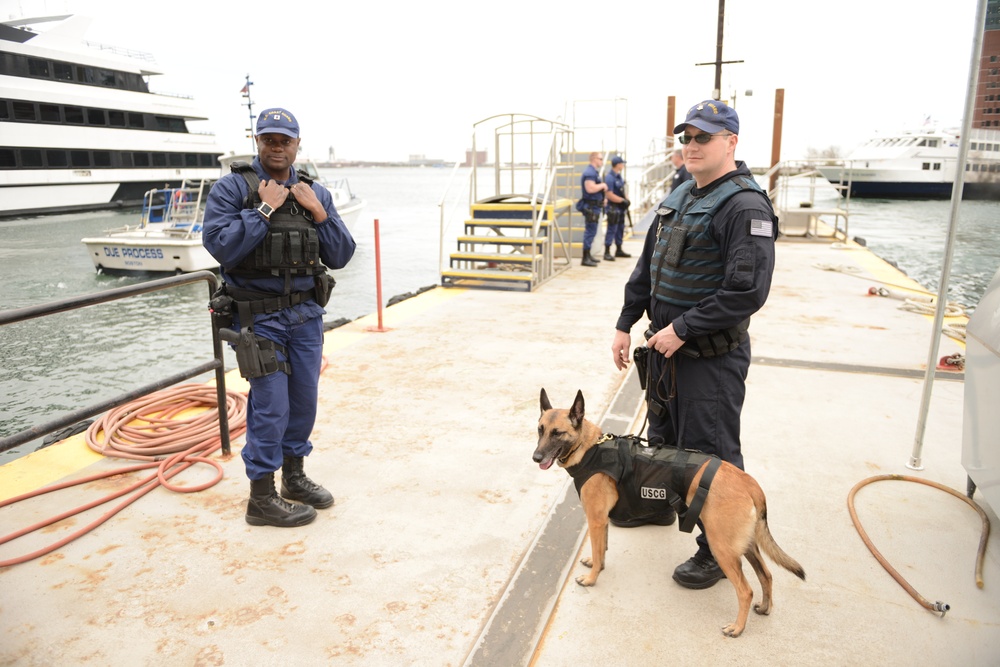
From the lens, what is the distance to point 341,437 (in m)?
3.81

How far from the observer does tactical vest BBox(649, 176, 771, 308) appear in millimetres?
2303

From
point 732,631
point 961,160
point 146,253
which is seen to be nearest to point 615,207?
point 961,160

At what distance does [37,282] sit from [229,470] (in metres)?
12.0

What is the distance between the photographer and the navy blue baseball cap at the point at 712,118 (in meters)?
2.23

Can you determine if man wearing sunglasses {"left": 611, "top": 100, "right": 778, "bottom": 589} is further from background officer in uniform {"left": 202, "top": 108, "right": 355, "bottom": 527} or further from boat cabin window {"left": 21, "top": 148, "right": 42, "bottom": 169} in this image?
boat cabin window {"left": 21, "top": 148, "right": 42, "bottom": 169}

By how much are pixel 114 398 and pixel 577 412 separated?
2169 millimetres

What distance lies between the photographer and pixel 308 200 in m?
2.67

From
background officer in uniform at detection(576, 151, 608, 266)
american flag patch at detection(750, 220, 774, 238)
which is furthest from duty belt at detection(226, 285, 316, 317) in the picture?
background officer in uniform at detection(576, 151, 608, 266)

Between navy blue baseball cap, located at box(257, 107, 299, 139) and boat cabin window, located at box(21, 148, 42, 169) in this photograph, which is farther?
boat cabin window, located at box(21, 148, 42, 169)

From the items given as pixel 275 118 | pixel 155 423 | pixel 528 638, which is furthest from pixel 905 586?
pixel 155 423

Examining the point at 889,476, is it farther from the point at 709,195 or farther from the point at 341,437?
the point at 341,437

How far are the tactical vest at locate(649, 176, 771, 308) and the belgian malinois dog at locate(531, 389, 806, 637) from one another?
23.9 inches

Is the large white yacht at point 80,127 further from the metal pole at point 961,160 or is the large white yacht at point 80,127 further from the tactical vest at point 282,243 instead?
the metal pole at point 961,160

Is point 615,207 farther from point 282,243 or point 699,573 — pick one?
point 699,573
